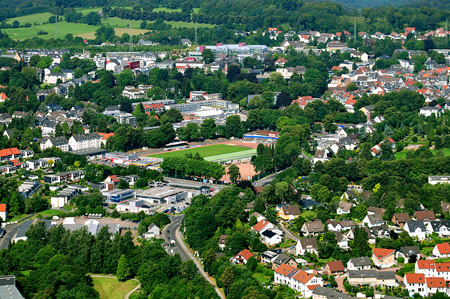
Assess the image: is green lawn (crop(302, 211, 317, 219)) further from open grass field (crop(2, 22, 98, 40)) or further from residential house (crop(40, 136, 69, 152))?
open grass field (crop(2, 22, 98, 40))

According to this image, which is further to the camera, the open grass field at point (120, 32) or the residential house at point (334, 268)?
the open grass field at point (120, 32)

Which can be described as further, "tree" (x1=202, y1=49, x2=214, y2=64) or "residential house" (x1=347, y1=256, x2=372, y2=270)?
"tree" (x1=202, y1=49, x2=214, y2=64)

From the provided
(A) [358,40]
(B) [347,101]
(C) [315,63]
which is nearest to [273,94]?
(B) [347,101]

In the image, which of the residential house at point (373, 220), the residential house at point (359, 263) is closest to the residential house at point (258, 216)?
the residential house at point (373, 220)

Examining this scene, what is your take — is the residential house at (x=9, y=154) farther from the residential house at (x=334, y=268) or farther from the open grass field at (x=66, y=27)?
the open grass field at (x=66, y=27)

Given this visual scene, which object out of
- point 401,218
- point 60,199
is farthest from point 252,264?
point 60,199

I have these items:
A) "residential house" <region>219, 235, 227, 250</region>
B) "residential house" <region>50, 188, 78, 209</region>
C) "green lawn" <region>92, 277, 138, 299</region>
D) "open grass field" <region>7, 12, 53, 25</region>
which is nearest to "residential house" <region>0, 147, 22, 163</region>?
"residential house" <region>50, 188, 78, 209</region>
